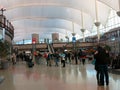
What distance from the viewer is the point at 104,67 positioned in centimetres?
961

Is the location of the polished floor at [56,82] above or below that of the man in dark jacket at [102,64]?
below

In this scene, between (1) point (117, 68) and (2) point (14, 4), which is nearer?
(1) point (117, 68)

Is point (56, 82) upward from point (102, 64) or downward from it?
downward

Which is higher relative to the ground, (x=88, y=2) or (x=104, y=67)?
(x=88, y=2)

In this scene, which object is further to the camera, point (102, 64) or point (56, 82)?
point (56, 82)

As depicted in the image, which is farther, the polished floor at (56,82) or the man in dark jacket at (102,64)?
the man in dark jacket at (102,64)

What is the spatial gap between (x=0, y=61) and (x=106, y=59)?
1419 centimetres

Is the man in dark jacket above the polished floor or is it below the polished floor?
above

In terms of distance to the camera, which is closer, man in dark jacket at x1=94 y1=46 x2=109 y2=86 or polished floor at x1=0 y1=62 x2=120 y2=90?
polished floor at x1=0 y1=62 x2=120 y2=90

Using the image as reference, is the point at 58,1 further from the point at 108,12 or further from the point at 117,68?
the point at 117,68

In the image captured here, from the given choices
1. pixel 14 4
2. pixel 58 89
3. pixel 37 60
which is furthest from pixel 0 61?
pixel 14 4

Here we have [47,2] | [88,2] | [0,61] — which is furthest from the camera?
[47,2]

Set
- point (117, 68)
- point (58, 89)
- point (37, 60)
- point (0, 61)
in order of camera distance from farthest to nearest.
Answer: point (37, 60)
point (0, 61)
point (117, 68)
point (58, 89)

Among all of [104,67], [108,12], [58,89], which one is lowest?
[58,89]
